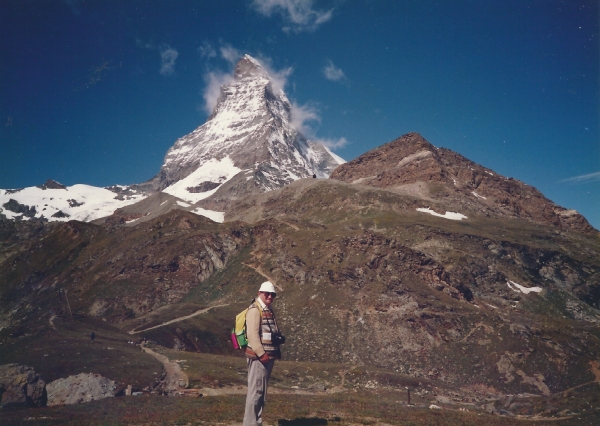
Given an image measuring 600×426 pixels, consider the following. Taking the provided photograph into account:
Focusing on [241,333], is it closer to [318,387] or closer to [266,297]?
[266,297]

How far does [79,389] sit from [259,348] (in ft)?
66.1

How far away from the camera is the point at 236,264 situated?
364 feet

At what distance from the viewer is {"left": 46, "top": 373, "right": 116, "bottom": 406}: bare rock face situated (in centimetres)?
2611

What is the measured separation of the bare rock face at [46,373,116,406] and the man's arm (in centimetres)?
1872

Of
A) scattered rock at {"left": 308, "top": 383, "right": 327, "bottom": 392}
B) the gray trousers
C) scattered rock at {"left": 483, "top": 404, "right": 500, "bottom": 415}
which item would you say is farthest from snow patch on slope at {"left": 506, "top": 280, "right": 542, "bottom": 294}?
the gray trousers

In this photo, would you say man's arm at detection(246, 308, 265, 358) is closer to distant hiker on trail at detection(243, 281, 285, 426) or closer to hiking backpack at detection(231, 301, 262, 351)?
distant hiker on trail at detection(243, 281, 285, 426)

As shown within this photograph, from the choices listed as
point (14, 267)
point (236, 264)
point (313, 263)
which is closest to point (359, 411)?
point (313, 263)

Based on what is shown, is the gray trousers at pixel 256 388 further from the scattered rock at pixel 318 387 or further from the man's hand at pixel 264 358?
the scattered rock at pixel 318 387

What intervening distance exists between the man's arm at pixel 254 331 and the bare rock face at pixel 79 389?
1872 centimetres

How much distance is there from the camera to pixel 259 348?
13.0 meters

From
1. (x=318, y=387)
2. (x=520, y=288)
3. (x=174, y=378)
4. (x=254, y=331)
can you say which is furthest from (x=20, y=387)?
(x=520, y=288)

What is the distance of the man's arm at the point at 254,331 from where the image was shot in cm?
1297

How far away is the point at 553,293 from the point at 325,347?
70.7 m

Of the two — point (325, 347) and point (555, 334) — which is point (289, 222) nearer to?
point (325, 347)
